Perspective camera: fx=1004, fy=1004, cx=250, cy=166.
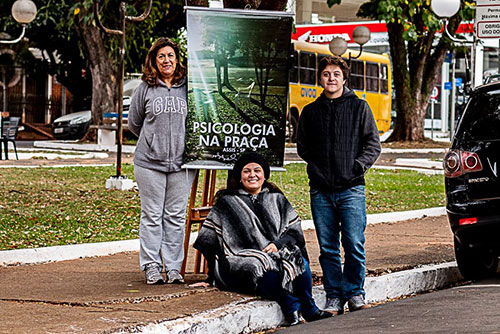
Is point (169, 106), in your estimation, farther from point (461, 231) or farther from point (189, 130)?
point (461, 231)

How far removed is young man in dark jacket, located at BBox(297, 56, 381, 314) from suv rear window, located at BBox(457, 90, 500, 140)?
5.57 feet

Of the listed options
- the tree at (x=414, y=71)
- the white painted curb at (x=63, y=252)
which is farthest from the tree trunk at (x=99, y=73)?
the white painted curb at (x=63, y=252)

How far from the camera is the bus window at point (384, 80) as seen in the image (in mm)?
38188

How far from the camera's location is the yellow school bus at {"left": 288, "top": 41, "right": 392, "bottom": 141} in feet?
107

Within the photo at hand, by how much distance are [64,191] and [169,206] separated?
21.0 ft

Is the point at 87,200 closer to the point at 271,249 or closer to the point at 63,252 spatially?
the point at 63,252

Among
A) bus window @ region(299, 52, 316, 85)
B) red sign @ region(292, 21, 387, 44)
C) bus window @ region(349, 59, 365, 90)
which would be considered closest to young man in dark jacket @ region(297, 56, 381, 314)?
bus window @ region(299, 52, 316, 85)

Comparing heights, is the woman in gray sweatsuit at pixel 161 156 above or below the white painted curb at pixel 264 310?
above

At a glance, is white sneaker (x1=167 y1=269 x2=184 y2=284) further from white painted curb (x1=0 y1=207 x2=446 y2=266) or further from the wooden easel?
white painted curb (x1=0 y1=207 x2=446 y2=266)

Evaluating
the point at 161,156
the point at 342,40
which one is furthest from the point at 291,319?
the point at 342,40

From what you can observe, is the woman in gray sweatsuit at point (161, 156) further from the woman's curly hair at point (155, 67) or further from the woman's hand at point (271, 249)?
the woman's hand at point (271, 249)

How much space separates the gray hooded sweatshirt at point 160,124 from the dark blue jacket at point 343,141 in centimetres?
112

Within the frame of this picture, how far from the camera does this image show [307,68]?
33.1 metres

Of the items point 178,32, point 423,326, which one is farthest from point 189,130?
point 178,32
